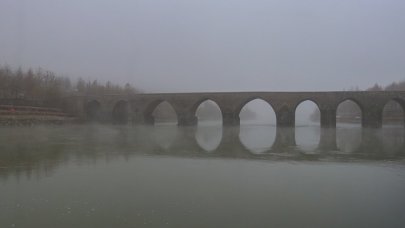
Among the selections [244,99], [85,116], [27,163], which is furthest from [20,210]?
[85,116]

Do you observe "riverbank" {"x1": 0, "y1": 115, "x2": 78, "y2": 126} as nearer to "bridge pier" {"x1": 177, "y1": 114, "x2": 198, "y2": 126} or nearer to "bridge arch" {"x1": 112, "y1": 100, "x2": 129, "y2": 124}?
"bridge arch" {"x1": 112, "y1": 100, "x2": 129, "y2": 124}

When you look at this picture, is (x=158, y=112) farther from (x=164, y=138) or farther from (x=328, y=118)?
(x=164, y=138)

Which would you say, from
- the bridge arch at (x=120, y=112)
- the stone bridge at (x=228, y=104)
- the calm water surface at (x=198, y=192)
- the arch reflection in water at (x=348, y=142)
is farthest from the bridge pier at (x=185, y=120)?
the calm water surface at (x=198, y=192)

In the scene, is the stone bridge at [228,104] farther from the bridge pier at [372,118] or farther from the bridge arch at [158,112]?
the bridge arch at [158,112]

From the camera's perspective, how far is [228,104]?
51312 millimetres

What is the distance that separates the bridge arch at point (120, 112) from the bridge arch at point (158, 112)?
3412 mm

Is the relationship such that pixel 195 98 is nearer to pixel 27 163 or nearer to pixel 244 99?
pixel 244 99

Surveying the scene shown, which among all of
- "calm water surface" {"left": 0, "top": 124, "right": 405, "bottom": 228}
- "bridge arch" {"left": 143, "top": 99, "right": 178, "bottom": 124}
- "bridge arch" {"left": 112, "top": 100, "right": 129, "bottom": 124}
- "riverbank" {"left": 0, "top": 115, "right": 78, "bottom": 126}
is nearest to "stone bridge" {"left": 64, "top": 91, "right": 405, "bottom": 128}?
"bridge arch" {"left": 112, "top": 100, "right": 129, "bottom": 124}

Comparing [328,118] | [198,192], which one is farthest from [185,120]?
[198,192]

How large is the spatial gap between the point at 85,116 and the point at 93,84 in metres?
40.7

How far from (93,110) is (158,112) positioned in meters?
33.6

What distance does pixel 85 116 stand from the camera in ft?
196

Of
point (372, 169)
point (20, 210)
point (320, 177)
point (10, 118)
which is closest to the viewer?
point (20, 210)

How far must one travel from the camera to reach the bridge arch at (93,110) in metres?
60.2
